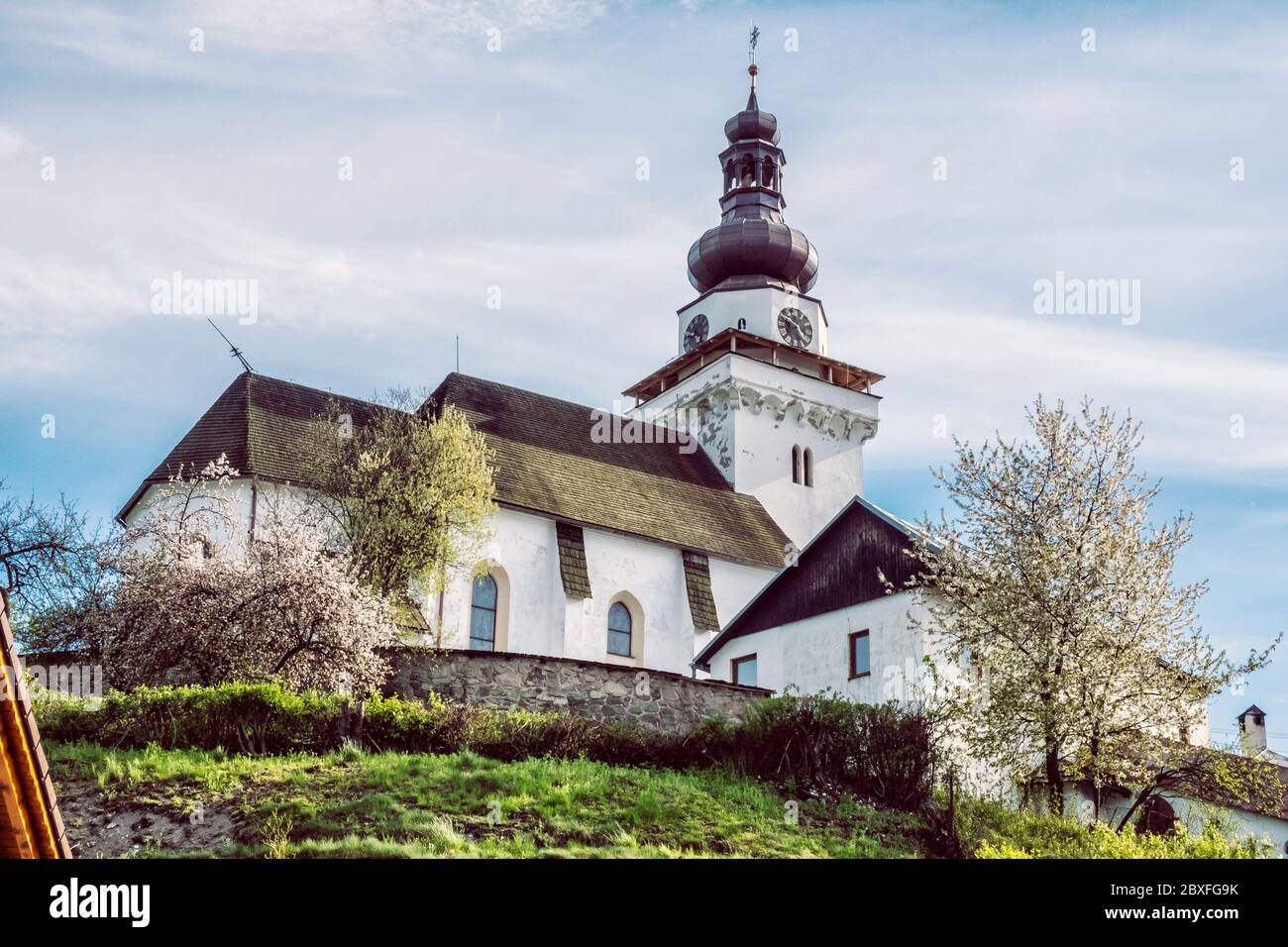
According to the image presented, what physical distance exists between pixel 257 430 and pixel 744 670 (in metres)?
13.8

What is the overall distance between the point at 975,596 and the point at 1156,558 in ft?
10.4

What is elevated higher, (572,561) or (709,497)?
(709,497)

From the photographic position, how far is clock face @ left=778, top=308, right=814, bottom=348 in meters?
53.4

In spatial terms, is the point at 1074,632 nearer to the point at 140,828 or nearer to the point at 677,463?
the point at 140,828

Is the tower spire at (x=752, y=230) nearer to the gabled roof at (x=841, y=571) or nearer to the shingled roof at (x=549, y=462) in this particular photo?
the shingled roof at (x=549, y=462)

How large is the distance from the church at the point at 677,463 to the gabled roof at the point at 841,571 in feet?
1.30

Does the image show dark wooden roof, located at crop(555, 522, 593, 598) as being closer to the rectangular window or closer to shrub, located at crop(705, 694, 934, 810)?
the rectangular window

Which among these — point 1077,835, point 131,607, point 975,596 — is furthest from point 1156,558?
point 131,607

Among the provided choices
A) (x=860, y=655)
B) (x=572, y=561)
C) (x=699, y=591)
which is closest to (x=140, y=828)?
(x=860, y=655)

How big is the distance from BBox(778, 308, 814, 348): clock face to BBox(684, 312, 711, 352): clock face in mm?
2839

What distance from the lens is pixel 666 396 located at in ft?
176

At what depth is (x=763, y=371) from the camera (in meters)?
50.8
